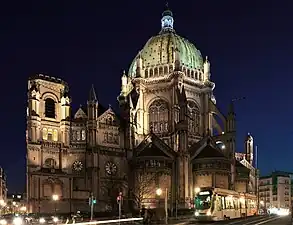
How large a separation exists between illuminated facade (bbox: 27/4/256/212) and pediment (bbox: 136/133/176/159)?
0.66 ft

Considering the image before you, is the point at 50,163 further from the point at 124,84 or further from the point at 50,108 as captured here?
the point at 124,84

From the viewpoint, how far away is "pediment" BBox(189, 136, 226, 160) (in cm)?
10147

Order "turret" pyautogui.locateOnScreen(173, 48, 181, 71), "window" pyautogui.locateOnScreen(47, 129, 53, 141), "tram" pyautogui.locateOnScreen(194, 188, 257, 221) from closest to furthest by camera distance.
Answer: "tram" pyautogui.locateOnScreen(194, 188, 257, 221), "window" pyautogui.locateOnScreen(47, 129, 53, 141), "turret" pyautogui.locateOnScreen(173, 48, 181, 71)

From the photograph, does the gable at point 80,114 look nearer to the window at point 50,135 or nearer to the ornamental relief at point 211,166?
the window at point 50,135

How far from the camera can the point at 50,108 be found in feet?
304

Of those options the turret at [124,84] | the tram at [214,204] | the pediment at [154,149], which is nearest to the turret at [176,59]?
the turret at [124,84]

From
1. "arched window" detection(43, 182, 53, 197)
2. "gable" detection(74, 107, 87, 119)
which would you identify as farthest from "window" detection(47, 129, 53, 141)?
"gable" detection(74, 107, 87, 119)

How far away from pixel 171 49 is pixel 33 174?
5016cm

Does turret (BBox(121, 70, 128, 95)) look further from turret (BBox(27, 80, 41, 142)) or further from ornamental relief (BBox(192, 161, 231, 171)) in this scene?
turret (BBox(27, 80, 41, 142))

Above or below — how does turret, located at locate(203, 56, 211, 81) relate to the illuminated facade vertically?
above

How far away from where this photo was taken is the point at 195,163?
331 feet

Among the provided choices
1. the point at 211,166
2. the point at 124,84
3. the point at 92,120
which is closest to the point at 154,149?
the point at 211,166

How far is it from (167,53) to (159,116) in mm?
15153

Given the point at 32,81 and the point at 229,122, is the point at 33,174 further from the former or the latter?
the point at 229,122
